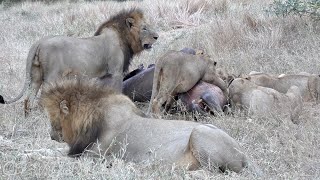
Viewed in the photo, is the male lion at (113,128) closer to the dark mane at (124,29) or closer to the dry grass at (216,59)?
the dry grass at (216,59)

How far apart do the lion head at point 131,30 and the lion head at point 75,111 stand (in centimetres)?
320

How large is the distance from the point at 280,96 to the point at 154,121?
8.90 feet

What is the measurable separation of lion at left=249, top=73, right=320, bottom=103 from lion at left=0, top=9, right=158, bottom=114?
1.67 meters

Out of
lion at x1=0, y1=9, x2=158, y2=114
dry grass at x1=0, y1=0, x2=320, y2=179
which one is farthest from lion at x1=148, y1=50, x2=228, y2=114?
lion at x1=0, y1=9, x2=158, y2=114

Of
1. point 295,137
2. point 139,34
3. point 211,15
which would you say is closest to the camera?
point 295,137

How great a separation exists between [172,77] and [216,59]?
3.10m

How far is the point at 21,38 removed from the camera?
16.3 metres

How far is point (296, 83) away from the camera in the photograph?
27.7 ft

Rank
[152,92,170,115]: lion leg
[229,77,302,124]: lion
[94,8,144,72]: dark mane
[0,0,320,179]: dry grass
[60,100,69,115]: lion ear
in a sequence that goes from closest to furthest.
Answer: [0,0,320,179]: dry grass → [60,100,69,115]: lion ear → [229,77,302,124]: lion → [152,92,170,115]: lion leg → [94,8,144,72]: dark mane

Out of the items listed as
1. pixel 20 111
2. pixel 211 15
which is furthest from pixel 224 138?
pixel 211 15

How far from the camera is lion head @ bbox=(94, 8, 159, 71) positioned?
8.91 meters

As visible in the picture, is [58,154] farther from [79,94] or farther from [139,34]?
[139,34]

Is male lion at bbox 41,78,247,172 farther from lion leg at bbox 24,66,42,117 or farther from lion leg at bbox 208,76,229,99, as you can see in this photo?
lion leg at bbox 208,76,229,99

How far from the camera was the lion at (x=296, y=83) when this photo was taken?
8477 millimetres
